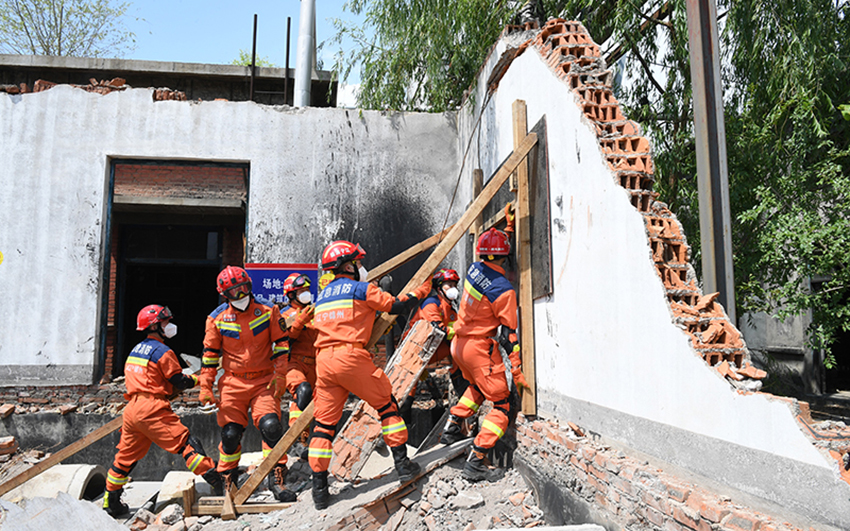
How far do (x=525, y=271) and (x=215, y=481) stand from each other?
11.2 feet

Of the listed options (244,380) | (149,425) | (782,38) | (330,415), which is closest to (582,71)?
(782,38)

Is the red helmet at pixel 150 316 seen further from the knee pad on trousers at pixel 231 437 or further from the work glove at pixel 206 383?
the knee pad on trousers at pixel 231 437

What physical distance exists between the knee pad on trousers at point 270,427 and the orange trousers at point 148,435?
0.53 meters


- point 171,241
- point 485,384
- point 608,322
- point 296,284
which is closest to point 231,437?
point 296,284

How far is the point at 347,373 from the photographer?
447cm

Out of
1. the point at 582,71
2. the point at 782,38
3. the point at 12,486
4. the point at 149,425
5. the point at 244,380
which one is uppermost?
the point at 782,38

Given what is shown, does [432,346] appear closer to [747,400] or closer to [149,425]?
[149,425]

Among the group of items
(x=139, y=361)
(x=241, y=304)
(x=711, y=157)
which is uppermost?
(x=711, y=157)

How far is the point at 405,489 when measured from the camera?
14.9ft

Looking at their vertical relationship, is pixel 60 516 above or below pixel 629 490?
below

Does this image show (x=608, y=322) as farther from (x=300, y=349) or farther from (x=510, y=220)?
(x=300, y=349)

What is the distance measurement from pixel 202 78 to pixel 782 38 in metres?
10.9

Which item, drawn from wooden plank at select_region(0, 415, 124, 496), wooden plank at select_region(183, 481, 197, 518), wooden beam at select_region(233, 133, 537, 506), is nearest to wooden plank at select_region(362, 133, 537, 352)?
wooden beam at select_region(233, 133, 537, 506)

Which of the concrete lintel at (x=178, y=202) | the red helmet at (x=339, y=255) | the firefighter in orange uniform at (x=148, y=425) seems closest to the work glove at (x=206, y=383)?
the firefighter in orange uniform at (x=148, y=425)
